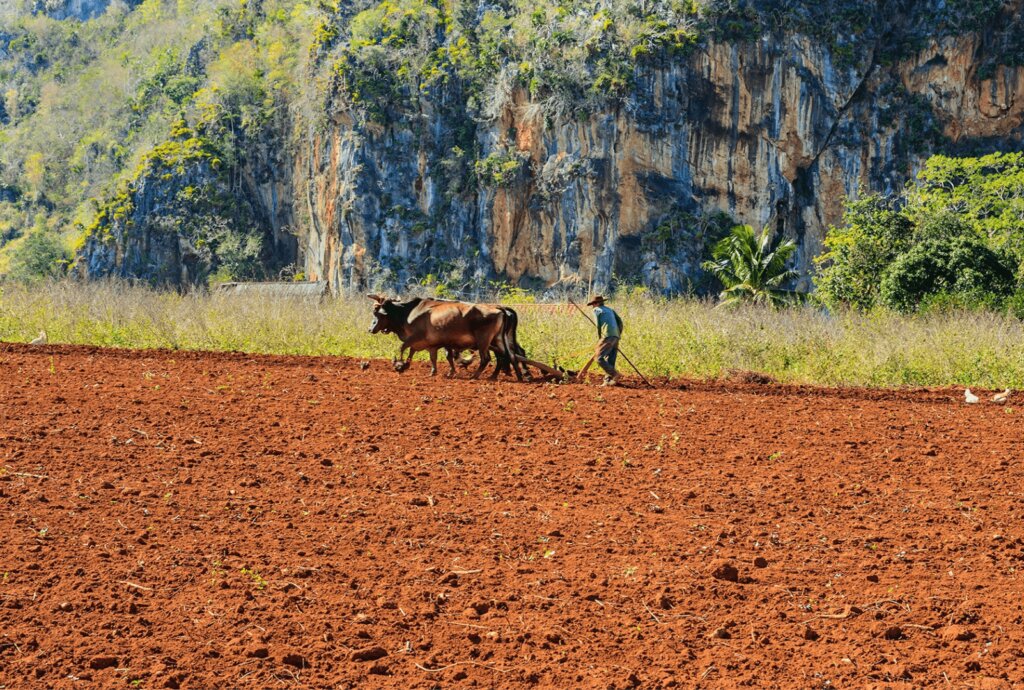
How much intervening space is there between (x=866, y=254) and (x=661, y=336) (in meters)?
16.5

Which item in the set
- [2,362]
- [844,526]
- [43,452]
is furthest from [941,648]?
[2,362]

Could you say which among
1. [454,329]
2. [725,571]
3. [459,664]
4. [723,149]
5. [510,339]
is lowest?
[459,664]

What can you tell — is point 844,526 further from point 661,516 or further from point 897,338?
point 897,338

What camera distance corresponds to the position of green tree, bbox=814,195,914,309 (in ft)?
107

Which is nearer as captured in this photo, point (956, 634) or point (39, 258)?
point (956, 634)

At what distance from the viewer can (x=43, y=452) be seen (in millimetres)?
9242

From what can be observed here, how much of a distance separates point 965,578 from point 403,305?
9257 millimetres

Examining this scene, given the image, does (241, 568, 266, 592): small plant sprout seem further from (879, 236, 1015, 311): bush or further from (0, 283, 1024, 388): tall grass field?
(879, 236, 1015, 311): bush

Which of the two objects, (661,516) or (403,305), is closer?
(661,516)

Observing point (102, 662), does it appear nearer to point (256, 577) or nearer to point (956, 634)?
point (256, 577)

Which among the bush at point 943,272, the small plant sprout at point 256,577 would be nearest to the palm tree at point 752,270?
the bush at point 943,272

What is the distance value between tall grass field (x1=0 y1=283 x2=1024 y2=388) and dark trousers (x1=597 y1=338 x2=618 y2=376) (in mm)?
2411

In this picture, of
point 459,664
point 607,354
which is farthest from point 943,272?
point 459,664

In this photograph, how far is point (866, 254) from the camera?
33.1 meters
